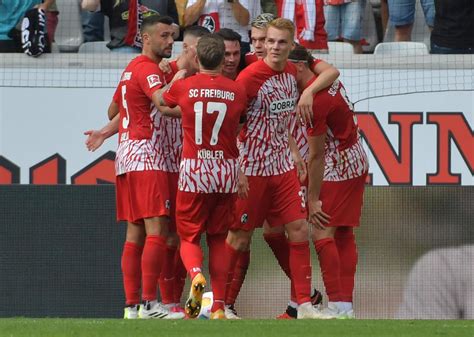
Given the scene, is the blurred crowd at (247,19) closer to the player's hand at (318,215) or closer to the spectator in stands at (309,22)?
the spectator in stands at (309,22)

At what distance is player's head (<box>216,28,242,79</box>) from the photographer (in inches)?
411

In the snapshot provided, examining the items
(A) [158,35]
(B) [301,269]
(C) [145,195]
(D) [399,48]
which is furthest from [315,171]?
(D) [399,48]

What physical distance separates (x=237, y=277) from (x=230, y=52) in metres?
1.82

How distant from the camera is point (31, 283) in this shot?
485 inches

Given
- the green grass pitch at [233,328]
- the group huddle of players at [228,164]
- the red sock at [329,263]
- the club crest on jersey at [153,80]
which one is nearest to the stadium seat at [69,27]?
the group huddle of players at [228,164]

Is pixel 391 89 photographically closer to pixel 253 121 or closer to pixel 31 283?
pixel 253 121

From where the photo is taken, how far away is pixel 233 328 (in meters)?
8.45

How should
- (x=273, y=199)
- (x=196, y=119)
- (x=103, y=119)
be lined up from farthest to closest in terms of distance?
(x=103, y=119) → (x=273, y=199) → (x=196, y=119)

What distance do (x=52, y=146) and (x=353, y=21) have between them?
11.0ft

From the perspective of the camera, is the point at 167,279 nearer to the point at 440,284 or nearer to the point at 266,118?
the point at 266,118

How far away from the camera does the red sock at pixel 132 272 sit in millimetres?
10094

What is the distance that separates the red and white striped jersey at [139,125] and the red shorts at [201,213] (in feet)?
2.04

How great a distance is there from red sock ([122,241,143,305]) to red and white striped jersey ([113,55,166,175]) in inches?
23.8

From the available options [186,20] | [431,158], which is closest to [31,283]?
[186,20]
